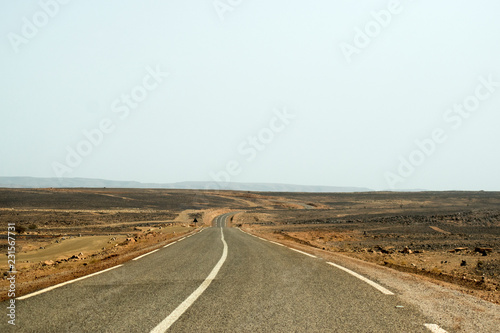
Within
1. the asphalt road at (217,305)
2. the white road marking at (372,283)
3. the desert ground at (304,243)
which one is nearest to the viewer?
the asphalt road at (217,305)

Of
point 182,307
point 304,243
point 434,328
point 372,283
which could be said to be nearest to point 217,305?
point 182,307

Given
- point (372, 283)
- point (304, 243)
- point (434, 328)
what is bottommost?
point (304, 243)

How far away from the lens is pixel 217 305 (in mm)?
6656

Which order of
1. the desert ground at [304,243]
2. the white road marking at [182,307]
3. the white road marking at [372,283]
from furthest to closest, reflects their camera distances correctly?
the desert ground at [304,243] < the white road marking at [372,283] < the white road marking at [182,307]

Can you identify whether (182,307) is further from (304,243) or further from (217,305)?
(304,243)

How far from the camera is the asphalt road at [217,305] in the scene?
5.52 meters

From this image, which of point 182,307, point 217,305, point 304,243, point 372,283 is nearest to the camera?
point 182,307

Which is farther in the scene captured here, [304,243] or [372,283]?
[304,243]

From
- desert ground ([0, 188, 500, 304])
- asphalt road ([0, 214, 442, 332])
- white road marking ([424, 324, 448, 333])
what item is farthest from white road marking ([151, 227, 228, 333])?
desert ground ([0, 188, 500, 304])

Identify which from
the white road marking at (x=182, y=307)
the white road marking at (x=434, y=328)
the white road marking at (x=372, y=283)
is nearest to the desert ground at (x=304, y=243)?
the white road marking at (x=372, y=283)

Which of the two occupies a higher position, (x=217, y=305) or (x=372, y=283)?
(x=217, y=305)

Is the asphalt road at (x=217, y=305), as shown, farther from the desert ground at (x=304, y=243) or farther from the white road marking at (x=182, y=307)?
the desert ground at (x=304, y=243)

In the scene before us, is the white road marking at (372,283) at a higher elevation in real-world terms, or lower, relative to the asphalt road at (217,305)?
lower

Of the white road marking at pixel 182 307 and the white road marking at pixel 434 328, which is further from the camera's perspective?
the white road marking at pixel 182 307
